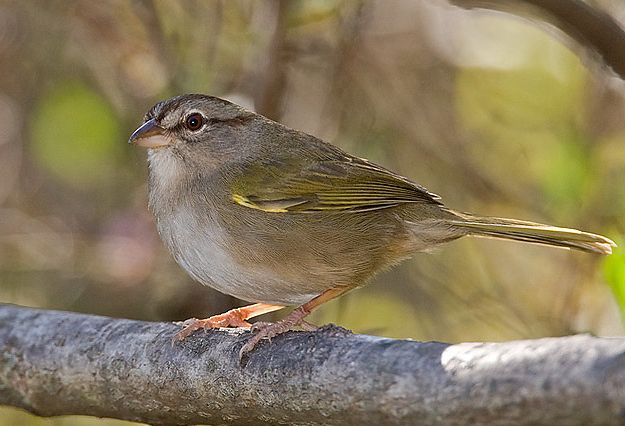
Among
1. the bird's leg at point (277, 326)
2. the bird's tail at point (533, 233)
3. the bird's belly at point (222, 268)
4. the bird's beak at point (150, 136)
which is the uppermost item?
the bird's beak at point (150, 136)

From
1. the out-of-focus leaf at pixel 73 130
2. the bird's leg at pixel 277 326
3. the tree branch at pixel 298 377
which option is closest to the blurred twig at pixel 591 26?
the tree branch at pixel 298 377

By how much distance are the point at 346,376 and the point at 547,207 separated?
10.7 ft

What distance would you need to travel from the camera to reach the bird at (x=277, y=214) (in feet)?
13.3

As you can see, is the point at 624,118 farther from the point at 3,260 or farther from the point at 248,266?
the point at 3,260

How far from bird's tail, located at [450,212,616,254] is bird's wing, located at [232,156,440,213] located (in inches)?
9.1

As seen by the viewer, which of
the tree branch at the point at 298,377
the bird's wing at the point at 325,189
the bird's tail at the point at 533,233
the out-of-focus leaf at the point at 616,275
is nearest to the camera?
the tree branch at the point at 298,377

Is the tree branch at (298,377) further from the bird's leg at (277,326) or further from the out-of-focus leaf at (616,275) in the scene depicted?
the out-of-focus leaf at (616,275)

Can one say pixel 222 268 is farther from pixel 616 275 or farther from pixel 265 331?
pixel 616 275

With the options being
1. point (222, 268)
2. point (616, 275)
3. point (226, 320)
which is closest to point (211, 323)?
point (222, 268)

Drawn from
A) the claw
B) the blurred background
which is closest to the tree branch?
the claw

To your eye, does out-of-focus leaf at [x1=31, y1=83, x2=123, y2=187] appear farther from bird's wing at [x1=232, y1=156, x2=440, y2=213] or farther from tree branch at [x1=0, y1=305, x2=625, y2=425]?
tree branch at [x1=0, y1=305, x2=625, y2=425]

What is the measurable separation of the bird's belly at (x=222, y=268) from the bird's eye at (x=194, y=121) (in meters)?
0.54

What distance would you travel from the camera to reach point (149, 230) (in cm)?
581

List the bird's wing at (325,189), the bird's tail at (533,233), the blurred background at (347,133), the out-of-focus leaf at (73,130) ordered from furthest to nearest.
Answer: the out-of-focus leaf at (73,130) < the blurred background at (347,133) < the bird's wing at (325,189) < the bird's tail at (533,233)
